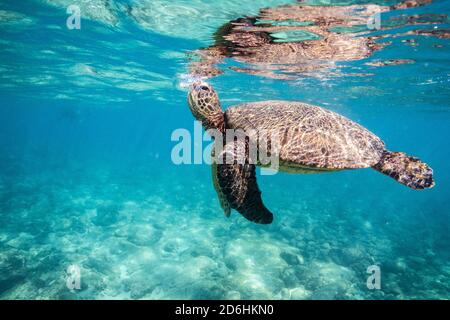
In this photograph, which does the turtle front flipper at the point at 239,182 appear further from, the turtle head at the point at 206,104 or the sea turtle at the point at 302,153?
the turtle head at the point at 206,104

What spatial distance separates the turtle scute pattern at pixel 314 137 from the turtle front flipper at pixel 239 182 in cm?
71

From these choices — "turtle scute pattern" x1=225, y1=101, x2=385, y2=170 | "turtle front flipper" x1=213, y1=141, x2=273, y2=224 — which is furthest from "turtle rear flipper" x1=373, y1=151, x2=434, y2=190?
"turtle front flipper" x1=213, y1=141, x2=273, y2=224

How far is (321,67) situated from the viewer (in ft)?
57.1

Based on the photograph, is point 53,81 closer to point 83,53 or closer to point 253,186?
point 83,53

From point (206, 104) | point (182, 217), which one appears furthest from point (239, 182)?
point (182, 217)

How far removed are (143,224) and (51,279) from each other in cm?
610

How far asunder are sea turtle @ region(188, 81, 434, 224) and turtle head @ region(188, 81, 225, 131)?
0.02m

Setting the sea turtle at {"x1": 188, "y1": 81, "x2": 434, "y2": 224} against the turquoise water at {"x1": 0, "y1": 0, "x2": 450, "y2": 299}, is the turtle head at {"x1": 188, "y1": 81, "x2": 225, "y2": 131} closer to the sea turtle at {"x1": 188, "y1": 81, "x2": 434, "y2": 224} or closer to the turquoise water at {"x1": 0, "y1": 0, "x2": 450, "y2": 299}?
the sea turtle at {"x1": 188, "y1": 81, "x2": 434, "y2": 224}

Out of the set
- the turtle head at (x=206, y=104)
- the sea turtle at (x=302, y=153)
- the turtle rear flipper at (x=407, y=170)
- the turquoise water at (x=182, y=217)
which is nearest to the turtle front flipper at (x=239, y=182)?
the sea turtle at (x=302, y=153)

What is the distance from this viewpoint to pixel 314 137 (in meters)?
6.07

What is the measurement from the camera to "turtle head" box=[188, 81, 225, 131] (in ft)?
23.0

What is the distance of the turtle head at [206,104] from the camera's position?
7000 millimetres

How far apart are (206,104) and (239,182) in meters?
2.38

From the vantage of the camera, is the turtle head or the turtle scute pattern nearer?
the turtle scute pattern
